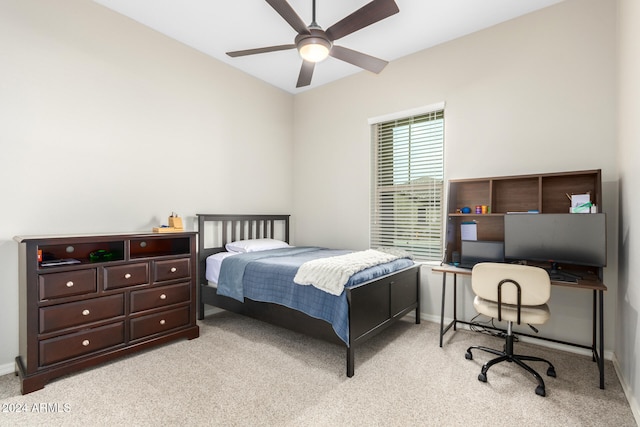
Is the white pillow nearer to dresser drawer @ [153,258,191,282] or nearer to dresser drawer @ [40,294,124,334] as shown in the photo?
dresser drawer @ [153,258,191,282]

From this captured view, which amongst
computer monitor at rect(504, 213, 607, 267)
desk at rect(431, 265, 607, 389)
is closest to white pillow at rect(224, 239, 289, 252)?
desk at rect(431, 265, 607, 389)

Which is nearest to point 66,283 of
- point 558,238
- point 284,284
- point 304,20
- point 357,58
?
point 284,284

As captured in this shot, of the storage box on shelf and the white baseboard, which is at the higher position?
the storage box on shelf

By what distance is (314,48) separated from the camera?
91.9 inches

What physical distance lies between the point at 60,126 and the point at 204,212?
156cm

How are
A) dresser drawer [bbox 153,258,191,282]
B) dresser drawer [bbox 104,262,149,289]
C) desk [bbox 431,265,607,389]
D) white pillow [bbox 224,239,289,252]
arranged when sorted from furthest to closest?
white pillow [bbox 224,239,289,252], dresser drawer [bbox 153,258,191,282], dresser drawer [bbox 104,262,149,289], desk [bbox 431,265,607,389]

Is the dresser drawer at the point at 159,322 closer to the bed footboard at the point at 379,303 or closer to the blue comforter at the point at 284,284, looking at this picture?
the blue comforter at the point at 284,284

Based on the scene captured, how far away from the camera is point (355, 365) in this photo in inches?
99.4

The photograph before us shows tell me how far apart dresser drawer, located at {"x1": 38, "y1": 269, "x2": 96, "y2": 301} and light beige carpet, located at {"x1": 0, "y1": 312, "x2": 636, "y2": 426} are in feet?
2.07

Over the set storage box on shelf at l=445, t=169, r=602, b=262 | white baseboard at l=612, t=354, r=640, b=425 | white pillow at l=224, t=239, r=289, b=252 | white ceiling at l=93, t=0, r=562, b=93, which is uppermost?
white ceiling at l=93, t=0, r=562, b=93

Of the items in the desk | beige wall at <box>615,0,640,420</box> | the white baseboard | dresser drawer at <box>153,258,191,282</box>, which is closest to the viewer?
the white baseboard

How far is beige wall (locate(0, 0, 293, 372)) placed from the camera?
2434 mm

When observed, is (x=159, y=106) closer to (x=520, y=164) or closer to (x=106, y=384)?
(x=106, y=384)

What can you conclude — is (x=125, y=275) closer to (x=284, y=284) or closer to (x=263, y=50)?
(x=284, y=284)
